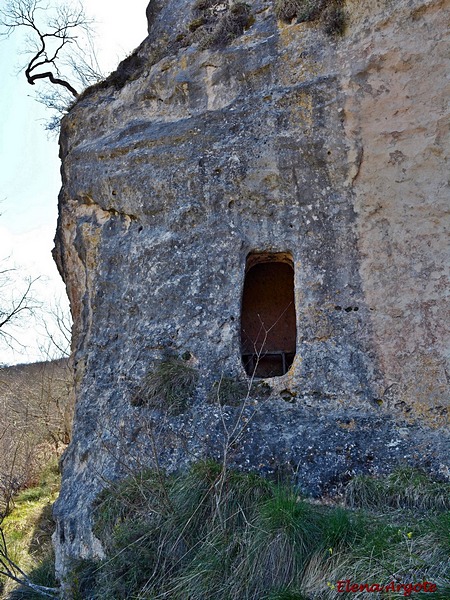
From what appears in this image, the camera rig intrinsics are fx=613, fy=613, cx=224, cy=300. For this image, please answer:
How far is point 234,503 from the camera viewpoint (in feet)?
14.6

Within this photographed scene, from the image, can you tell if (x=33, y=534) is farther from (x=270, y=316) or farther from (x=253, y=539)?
(x=253, y=539)

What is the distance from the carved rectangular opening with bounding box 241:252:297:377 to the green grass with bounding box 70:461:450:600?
8.37 ft

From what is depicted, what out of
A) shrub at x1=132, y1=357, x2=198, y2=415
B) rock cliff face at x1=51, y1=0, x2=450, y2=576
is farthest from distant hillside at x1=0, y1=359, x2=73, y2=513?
shrub at x1=132, y1=357, x2=198, y2=415

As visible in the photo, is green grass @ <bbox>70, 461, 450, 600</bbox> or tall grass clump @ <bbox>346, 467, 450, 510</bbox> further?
tall grass clump @ <bbox>346, 467, 450, 510</bbox>

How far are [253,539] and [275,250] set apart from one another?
3.13 meters

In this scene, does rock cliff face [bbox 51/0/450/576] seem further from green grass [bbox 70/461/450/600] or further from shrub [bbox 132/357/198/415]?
green grass [bbox 70/461/450/600]

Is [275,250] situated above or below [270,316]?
above

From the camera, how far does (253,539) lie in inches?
159

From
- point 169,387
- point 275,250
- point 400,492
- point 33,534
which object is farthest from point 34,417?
point 400,492

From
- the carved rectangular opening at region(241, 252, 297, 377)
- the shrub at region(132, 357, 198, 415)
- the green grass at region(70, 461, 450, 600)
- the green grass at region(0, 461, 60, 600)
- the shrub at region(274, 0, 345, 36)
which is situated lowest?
the green grass at region(0, 461, 60, 600)

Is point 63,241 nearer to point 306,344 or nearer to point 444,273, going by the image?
point 306,344

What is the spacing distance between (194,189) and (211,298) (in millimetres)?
1301

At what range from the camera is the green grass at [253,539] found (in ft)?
11.7

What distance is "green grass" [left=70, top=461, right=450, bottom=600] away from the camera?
3566 millimetres
